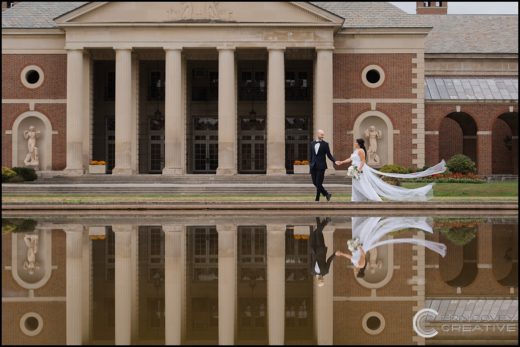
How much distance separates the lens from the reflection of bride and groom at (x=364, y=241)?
421 inches

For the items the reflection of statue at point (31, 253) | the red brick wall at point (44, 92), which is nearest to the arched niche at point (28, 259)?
the reflection of statue at point (31, 253)

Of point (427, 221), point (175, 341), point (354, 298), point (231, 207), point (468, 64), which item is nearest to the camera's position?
point (175, 341)

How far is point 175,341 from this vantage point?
6.54 meters

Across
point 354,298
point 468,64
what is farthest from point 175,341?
point 468,64

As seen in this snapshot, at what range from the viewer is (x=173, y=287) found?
907cm

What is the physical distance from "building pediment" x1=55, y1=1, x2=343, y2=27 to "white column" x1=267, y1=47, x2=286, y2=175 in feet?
6.49

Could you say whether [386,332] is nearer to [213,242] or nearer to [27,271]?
[27,271]

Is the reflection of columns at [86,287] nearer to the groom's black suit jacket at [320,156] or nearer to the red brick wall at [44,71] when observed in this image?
the groom's black suit jacket at [320,156]

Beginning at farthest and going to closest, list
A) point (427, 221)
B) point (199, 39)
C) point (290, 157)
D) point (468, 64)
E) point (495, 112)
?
1. point (468, 64)
2. point (290, 157)
3. point (495, 112)
4. point (199, 39)
5. point (427, 221)

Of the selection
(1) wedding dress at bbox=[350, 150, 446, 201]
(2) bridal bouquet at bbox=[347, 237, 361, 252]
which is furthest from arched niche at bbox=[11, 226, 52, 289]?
(1) wedding dress at bbox=[350, 150, 446, 201]

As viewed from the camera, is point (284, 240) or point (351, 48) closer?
point (284, 240)

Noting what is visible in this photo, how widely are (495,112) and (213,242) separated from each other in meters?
34.1

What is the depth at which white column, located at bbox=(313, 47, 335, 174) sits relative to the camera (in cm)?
4134

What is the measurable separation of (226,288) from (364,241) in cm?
551
